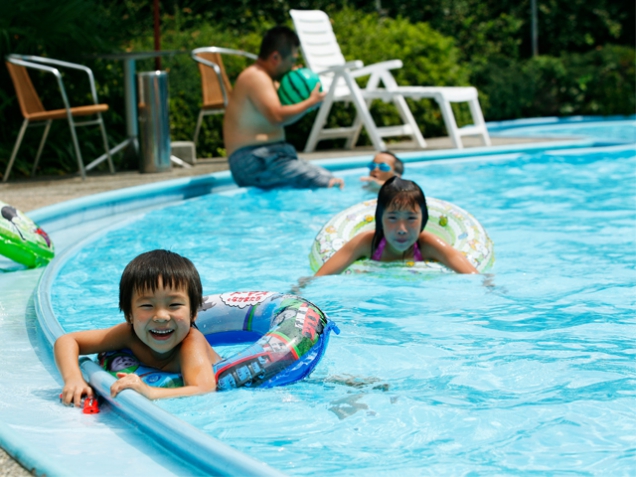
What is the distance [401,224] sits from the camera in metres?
4.90

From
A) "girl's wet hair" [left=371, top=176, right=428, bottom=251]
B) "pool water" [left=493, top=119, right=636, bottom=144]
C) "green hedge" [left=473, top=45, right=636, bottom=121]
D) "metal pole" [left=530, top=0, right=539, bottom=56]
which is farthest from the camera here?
"metal pole" [left=530, top=0, right=539, bottom=56]

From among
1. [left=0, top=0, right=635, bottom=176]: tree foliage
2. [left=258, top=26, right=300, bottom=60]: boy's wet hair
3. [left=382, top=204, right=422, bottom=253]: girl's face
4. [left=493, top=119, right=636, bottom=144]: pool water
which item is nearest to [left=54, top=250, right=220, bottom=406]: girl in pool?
[left=382, top=204, right=422, bottom=253]: girl's face

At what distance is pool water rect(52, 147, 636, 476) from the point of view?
9.39 ft

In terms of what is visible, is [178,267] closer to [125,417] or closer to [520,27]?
[125,417]

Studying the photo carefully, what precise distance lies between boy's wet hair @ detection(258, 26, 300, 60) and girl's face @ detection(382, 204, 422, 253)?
4.03 m

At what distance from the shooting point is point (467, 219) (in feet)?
18.1

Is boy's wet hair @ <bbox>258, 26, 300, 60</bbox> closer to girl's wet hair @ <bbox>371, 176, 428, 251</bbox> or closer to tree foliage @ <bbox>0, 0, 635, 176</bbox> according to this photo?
tree foliage @ <bbox>0, 0, 635, 176</bbox>

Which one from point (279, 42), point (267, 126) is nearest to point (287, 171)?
point (267, 126)

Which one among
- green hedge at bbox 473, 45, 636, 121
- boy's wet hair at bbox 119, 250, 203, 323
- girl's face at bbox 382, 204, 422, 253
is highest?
boy's wet hair at bbox 119, 250, 203, 323

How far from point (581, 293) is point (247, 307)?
6.73ft

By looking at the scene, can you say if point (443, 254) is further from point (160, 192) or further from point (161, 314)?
point (160, 192)

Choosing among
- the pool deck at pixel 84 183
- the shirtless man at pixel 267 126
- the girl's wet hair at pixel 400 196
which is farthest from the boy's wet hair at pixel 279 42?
the girl's wet hair at pixel 400 196

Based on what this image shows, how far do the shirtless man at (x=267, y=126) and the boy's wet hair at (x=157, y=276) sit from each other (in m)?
5.48

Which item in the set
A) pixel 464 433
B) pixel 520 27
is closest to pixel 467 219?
pixel 464 433
